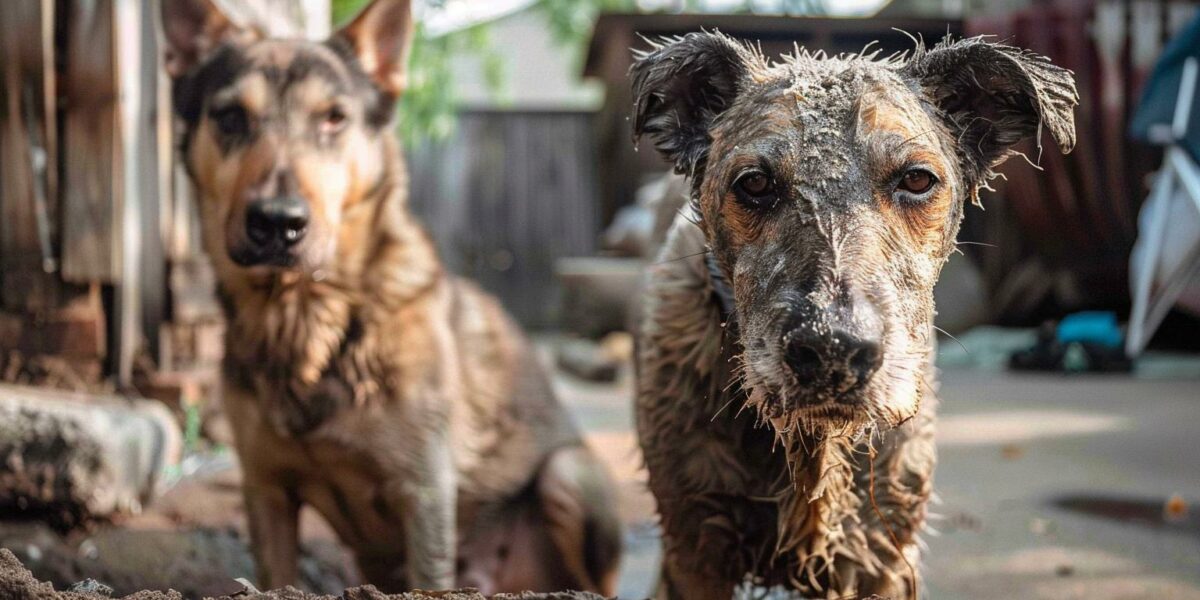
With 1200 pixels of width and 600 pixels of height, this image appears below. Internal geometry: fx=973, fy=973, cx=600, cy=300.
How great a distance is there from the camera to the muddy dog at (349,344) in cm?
330

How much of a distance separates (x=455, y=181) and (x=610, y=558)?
12.3 metres

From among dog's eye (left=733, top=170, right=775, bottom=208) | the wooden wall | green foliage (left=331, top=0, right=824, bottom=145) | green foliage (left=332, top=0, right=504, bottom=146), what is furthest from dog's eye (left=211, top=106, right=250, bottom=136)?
the wooden wall

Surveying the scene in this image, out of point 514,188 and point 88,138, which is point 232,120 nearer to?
point 88,138

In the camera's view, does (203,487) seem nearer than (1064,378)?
Yes

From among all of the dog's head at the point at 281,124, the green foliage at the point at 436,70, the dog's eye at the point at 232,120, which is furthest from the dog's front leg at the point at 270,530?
the green foliage at the point at 436,70

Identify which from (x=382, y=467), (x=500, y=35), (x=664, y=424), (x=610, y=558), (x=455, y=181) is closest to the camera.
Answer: (x=664, y=424)

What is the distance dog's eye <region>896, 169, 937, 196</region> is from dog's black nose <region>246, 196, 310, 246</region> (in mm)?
1949

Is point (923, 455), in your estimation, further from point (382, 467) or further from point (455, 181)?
point (455, 181)

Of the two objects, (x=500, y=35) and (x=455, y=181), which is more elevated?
(x=500, y=35)

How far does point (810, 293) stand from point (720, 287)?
23.4 inches

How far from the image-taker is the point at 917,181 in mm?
2004

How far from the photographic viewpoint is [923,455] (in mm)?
2371

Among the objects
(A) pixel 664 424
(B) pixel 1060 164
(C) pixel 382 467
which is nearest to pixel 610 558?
(C) pixel 382 467

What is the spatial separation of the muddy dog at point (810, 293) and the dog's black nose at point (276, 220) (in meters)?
1.23
